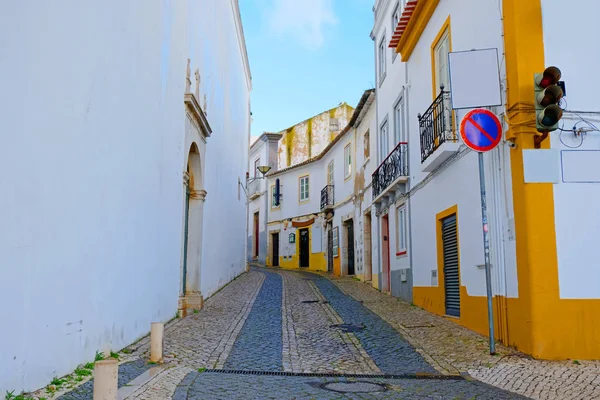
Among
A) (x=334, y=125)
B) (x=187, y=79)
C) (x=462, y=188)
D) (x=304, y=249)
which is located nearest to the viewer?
(x=462, y=188)

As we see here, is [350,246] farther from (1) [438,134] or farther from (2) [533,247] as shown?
(2) [533,247]

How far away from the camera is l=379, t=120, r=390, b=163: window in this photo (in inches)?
614

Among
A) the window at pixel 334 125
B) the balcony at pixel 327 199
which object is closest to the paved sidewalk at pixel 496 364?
the balcony at pixel 327 199

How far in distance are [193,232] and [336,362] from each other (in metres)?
5.53

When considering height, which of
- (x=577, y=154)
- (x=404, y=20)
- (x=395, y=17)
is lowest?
(x=577, y=154)

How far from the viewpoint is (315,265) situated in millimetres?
27875

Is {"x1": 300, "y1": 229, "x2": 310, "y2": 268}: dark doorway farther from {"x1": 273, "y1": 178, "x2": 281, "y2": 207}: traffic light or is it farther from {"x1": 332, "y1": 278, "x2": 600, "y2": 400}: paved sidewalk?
{"x1": 332, "y1": 278, "x2": 600, "y2": 400}: paved sidewalk

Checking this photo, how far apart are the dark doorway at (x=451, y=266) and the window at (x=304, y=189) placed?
19017 mm

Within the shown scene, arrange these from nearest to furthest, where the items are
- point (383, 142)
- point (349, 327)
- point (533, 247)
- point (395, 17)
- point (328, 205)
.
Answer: point (533, 247) → point (349, 327) → point (395, 17) → point (383, 142) → point (328, 205)

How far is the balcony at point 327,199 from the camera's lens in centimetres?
2488

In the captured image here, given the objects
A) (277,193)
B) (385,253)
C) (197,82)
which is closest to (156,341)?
(197,82)

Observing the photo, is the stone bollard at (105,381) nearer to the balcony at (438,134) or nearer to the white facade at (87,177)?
the white facade at (87,177)

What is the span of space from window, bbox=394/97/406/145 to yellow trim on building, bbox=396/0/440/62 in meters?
1.16

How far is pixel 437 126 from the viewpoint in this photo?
32.4 feet
